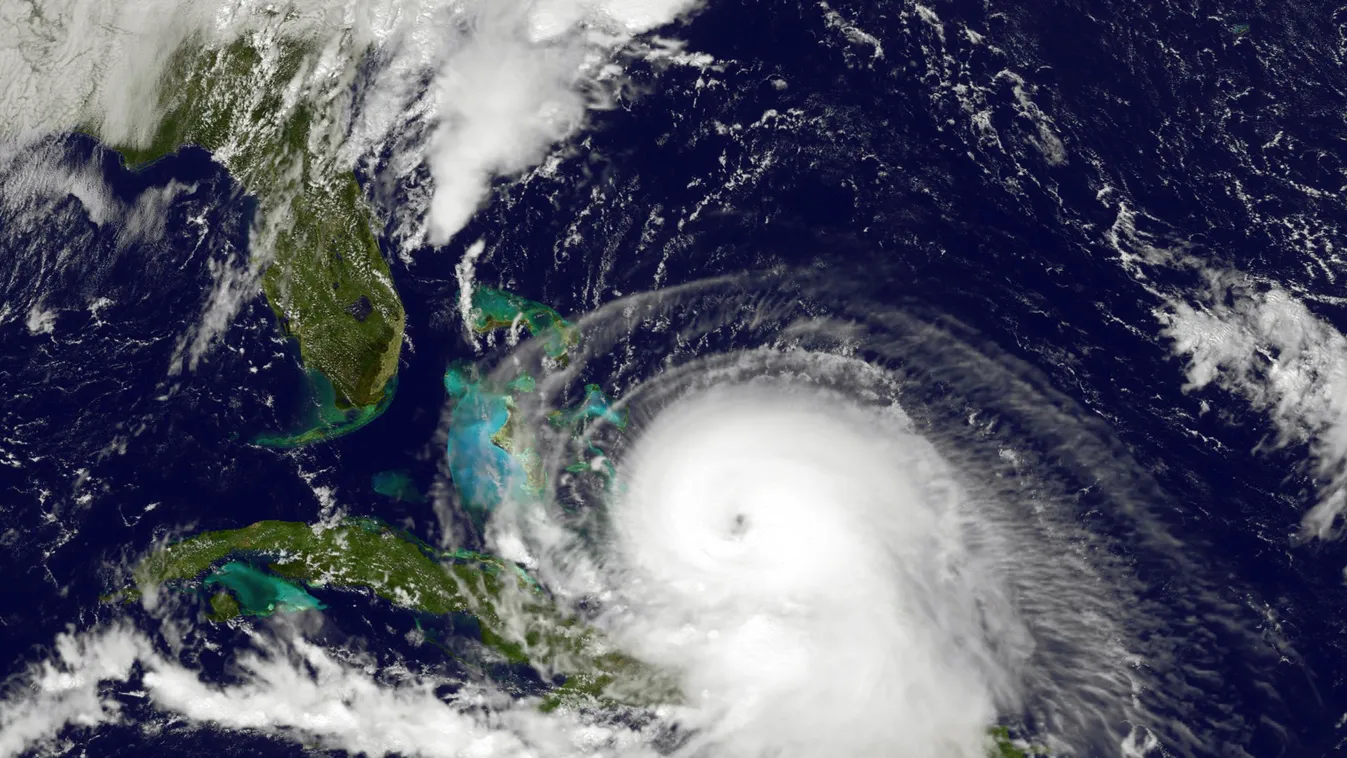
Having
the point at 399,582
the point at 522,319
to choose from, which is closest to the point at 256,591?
the point at 399,582

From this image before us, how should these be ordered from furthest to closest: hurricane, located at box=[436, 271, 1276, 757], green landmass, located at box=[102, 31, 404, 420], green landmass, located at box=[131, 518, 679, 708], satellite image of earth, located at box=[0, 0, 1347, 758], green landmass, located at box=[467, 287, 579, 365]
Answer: green landmass, located at box=[102, 31, 404, 420]
green landmass, located at box=[467, 287, 579, 365]
green landmass, located at box=[131, 518, 679, 708]
hurricane, located at box=[436, 271, 1276, 757]
satellite image of earth, located at box=[0, 0, 1347, 758]

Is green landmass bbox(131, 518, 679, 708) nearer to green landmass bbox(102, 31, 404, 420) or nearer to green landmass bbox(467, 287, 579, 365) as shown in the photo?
green landmass bbox(102, 31, 404, 420)

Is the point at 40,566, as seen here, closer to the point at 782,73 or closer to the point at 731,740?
the point at 731,740

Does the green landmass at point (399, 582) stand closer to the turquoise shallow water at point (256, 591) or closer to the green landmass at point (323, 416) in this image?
the turquoise shallow water at point (256, 591)

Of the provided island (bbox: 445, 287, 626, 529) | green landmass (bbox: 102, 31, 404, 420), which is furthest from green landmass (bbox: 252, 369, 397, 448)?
island (bbox: 445, 287, 626, 529)

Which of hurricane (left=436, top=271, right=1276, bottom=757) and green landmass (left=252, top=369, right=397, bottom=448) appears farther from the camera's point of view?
green landmass (left=252, top=369, right=397, bottom=448)

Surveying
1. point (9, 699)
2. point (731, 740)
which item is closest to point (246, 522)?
point (9, 699)

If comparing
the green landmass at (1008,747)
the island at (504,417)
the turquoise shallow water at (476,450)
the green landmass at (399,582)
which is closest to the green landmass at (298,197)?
the turquoise shallow water at (476,450)
